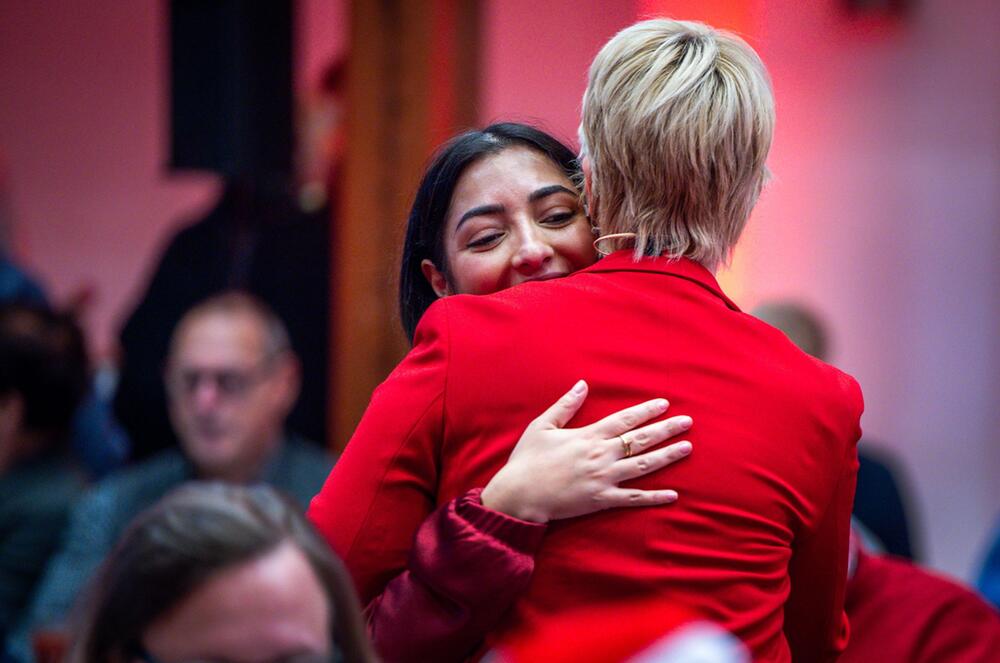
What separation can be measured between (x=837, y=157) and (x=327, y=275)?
170cm

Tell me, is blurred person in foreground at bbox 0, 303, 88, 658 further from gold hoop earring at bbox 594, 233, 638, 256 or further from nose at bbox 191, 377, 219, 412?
gold hoop earring at bbox 594, 233, 638, 256

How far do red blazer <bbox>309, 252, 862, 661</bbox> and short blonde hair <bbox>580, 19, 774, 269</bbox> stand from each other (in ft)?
0.16

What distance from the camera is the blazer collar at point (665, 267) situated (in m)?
1.46

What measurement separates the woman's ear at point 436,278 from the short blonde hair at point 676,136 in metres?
0.28

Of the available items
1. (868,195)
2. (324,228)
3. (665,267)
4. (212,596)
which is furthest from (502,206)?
(868,195)

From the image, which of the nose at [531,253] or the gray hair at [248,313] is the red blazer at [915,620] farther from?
the gray hair at [248,313]

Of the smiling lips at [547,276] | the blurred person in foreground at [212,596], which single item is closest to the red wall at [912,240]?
the smiling lips at [547,276]

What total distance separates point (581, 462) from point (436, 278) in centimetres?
43

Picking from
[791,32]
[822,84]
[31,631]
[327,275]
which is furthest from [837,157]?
[31,631]

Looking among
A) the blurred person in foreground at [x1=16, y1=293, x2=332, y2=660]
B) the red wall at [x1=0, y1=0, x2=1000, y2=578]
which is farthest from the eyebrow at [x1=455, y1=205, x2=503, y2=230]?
the red wall at [x1=0, y1=0, x2=1000, y2=578]

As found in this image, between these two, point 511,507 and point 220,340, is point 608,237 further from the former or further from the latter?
point 220,340

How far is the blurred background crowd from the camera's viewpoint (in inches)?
130

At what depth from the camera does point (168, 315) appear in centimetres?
411

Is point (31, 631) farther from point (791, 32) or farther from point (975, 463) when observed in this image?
point (975, 463)
